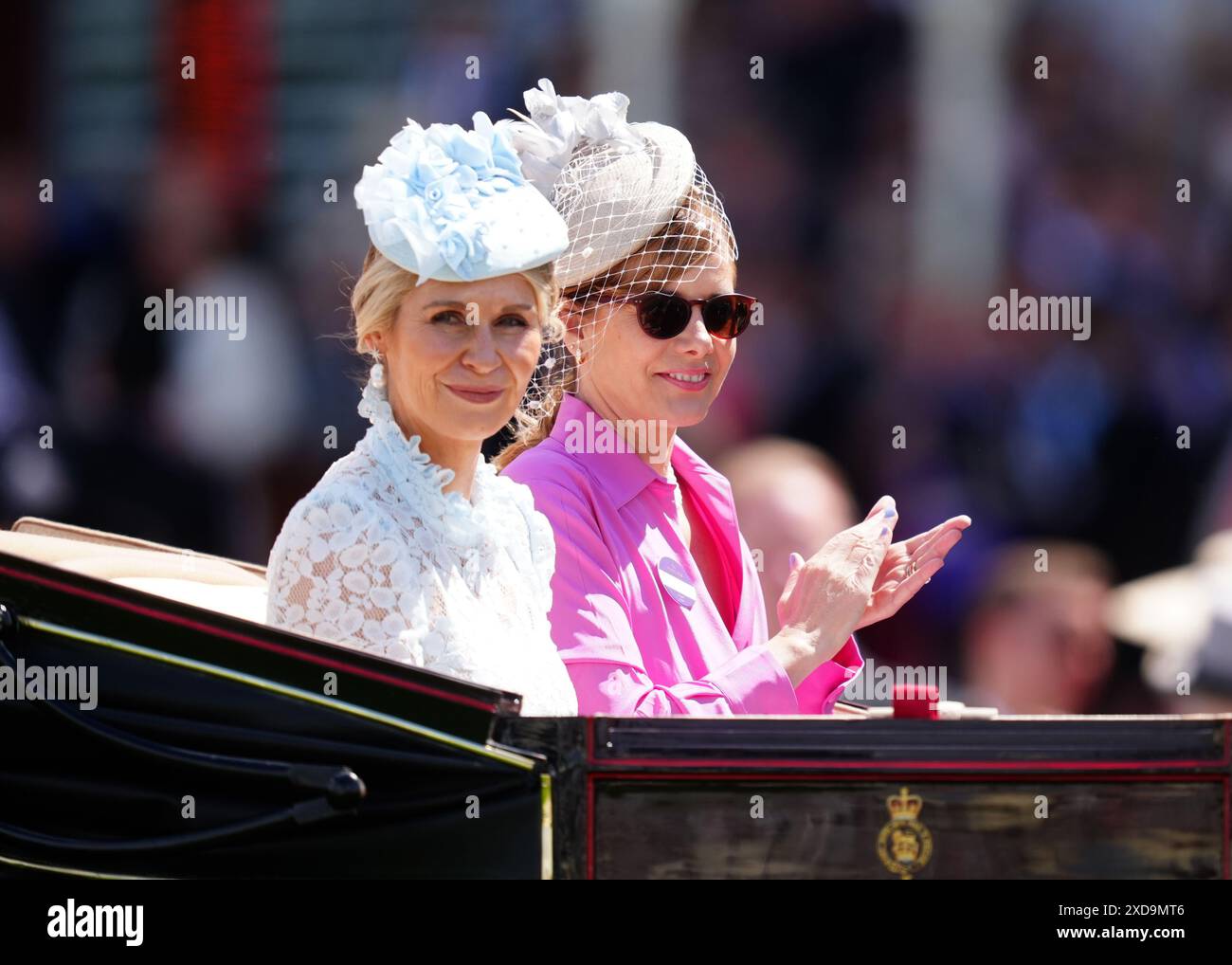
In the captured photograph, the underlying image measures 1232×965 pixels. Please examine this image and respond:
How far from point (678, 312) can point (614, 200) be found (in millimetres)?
214

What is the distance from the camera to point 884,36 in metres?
5.59

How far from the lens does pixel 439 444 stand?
2768mm

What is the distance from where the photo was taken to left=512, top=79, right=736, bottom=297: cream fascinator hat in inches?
120

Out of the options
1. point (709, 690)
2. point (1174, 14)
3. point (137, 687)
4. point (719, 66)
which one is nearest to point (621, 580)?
point (709, 690)

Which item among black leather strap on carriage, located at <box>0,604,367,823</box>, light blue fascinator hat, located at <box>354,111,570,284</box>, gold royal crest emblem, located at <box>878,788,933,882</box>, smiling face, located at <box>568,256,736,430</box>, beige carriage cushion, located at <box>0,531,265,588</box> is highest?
light blue fascinator hat, located at <box>354,111,570,284</box>

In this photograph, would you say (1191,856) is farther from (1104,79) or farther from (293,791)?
(1104,79)

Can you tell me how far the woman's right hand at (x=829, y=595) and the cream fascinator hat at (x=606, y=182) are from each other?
1.79 ft

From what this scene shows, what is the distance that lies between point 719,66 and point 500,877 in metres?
3.63

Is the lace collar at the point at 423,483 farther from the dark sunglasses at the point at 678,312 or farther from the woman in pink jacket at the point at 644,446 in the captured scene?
the dark sunglasses at the point at 678,312

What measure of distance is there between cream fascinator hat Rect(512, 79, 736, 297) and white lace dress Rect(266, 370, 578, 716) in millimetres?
454

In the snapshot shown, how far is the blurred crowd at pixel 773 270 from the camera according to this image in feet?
16.3
